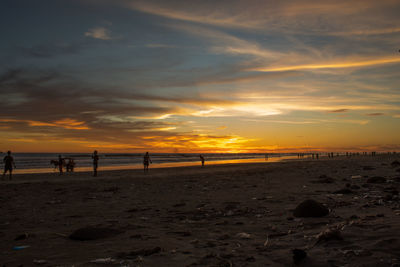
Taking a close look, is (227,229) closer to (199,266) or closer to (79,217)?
(199,266)

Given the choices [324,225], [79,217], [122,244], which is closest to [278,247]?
[324,225]

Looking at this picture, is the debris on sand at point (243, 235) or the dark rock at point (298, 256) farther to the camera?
the debris on sand at point (243, 235)

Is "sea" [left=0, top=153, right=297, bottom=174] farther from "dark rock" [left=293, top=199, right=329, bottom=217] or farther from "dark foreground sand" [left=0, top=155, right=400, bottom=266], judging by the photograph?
"dark rock" [left=293, top=199, right=329, bottom=217]

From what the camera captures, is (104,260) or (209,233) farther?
(209,233)

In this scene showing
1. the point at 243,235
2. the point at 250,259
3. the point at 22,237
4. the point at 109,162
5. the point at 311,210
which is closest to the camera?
the point at 250,259

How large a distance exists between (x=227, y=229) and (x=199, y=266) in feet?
7.69

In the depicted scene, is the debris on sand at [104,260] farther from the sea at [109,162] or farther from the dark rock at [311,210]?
the sea at [109,162]

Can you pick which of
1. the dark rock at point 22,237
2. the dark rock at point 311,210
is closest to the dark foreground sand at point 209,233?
the dark rock at point 22,237

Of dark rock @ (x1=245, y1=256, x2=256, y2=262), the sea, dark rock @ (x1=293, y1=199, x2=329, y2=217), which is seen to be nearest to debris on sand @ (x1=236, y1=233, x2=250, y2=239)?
dark rock @ (x1=245, y1=256, x2=256, y2=262)

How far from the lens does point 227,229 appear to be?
6387mm

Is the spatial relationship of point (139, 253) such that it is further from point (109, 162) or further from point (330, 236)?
point (109, 162)

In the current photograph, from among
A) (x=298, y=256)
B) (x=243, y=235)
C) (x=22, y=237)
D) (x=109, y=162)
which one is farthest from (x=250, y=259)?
(x=109, y=162)

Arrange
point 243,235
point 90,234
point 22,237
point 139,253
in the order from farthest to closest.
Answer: point 22,237 → point 90,234 → point 243,235 → point 139,253

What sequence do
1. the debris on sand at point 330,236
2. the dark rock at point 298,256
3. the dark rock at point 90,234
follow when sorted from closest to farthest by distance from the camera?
the dark rock at point 298,256, the debris on sand at point 330,236, the dark rock at point 90,234
